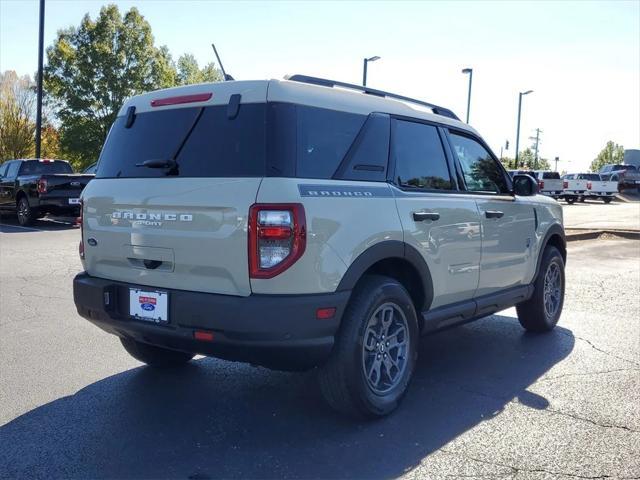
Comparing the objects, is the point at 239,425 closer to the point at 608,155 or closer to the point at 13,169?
the point at 13,169

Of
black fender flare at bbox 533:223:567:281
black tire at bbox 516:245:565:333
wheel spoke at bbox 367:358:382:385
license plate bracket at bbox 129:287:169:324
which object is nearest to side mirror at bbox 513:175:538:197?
black fender flare at bbox 533:223:567:281

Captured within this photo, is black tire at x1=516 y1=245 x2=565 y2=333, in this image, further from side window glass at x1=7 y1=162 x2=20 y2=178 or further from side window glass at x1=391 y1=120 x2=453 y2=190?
side window glass at x1=7 y1=162 x2=20 y2=178

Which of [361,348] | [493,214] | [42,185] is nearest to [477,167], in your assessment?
[493,214]

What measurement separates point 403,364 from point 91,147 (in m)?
34.2

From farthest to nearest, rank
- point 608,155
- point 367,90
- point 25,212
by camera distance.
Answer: point 608,155 → point 25,212 → point 367,90

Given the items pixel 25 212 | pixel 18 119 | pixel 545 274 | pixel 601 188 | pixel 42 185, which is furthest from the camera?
pixel 18 119

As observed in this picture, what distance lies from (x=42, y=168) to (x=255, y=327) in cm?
1585

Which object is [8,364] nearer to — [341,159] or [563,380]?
[341,159]

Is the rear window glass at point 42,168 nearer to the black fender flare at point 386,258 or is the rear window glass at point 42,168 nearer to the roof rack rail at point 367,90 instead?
the roof rack rail at point 367,90

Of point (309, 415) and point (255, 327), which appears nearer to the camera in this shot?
point (255, 327)

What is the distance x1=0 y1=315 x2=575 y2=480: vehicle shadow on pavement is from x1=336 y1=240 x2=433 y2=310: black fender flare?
78cm

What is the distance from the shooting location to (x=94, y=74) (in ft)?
117

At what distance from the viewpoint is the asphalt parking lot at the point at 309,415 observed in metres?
3.21

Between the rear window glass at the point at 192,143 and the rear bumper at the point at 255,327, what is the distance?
0.69m
